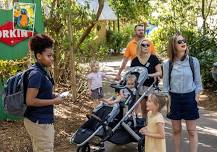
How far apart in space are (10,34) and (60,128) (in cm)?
180

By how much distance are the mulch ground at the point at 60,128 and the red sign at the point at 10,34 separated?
1409mm

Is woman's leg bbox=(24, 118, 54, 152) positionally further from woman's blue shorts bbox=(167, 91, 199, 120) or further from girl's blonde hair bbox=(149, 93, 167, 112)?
woman's blue shorts bbox=(167, 91, 199, 120)

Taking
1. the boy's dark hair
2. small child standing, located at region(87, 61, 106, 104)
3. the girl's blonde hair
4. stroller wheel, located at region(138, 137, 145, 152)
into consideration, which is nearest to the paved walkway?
stroller wheel, located at region(138, 137, 145, 152)

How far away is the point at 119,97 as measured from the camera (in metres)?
6.54

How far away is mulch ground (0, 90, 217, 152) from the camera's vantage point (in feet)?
22.5

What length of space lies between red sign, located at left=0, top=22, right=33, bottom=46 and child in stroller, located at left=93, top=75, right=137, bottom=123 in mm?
2178

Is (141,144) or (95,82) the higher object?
(95,82)

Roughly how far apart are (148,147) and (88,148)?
1.41 meters

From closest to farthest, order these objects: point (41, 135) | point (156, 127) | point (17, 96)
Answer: point (17, 96) < point (41, 135) < point (156, 127)

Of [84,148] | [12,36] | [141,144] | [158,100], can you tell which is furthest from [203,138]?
[12,36]

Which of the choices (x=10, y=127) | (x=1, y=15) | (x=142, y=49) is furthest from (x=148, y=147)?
(x=1, y=15)

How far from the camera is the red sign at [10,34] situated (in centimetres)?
779

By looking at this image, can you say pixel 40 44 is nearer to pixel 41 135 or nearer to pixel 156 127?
pixel 41 135

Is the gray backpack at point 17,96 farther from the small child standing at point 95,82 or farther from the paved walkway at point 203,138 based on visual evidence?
the small child standing at point 95,82
